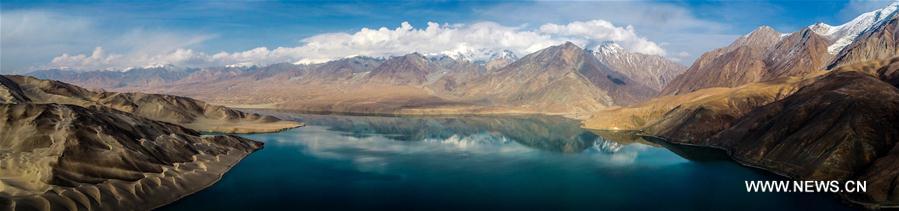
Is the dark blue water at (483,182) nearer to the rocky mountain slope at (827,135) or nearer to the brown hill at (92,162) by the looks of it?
the brown hill at (92,162)

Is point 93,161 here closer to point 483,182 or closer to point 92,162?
point 92,162

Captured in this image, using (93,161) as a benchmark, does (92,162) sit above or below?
below

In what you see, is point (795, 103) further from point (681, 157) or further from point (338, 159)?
point (338, 159)

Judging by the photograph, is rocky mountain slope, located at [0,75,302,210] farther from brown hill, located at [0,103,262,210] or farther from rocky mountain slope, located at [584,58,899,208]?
rocky mountain slope, located at [584,58,899,208]

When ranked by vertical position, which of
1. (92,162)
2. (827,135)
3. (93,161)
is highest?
(827,135)

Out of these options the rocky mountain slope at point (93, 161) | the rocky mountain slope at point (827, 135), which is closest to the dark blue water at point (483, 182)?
the rocky mountain slope at point (93, 161)

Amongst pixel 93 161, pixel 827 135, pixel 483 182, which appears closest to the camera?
pixel 93 161

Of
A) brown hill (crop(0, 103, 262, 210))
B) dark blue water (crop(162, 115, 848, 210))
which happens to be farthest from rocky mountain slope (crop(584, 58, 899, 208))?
brown hill (crop(0, 103, 262, 210))

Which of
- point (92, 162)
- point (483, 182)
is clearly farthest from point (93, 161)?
point (483, 182)
